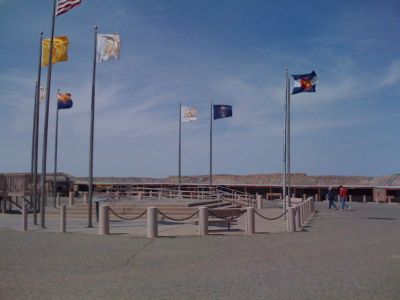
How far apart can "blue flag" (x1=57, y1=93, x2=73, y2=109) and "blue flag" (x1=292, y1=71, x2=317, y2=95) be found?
54.9 ft

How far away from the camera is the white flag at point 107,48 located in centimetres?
2366

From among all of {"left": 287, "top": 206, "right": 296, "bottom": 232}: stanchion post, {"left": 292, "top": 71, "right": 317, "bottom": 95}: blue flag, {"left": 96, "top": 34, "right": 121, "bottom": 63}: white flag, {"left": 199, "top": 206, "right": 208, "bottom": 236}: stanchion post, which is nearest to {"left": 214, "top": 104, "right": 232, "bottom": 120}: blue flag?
{"left": 292, "top": 71, "right": 317, "bottom": 95}: blue flag

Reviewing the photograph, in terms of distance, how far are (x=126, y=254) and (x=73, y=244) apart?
2948mm

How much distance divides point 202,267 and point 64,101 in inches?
1066

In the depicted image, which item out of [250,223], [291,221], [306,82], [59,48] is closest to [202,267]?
[250,223]

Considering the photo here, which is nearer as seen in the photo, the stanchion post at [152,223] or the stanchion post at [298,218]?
the stanchion post at [152,223]

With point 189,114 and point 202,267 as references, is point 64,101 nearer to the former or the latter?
point 189,114

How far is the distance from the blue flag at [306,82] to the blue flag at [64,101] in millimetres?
16723

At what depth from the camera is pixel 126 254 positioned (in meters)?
13.4

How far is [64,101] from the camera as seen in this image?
35.9 metres

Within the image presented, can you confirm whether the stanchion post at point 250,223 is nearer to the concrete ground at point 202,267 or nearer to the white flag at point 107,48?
the concrete ground at point 202,267

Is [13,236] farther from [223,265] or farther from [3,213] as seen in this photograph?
[3,213]

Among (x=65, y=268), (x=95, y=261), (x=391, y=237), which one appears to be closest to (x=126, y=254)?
(x=95, y=261)

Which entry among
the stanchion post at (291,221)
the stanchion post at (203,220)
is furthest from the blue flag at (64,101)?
the stanchion post at (291,221)
